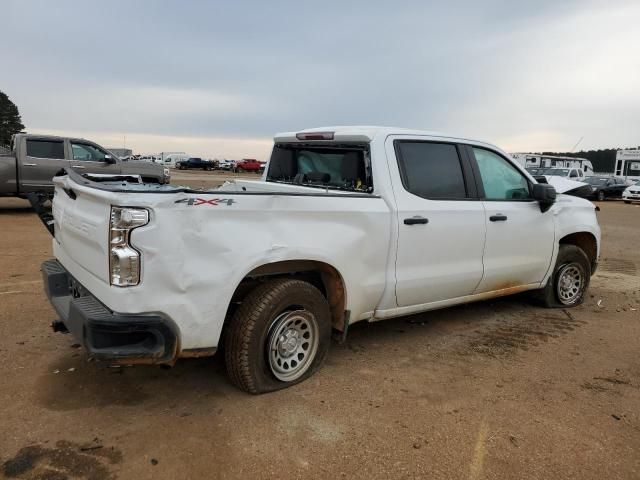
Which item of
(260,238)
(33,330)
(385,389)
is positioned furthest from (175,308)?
(33,330)

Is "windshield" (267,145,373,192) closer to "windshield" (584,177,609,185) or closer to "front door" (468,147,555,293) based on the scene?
"front door" (468,147,555,293)

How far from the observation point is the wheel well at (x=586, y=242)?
5981 millimetres

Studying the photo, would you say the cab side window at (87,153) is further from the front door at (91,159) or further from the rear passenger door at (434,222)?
the rear passenger door at (434,222)

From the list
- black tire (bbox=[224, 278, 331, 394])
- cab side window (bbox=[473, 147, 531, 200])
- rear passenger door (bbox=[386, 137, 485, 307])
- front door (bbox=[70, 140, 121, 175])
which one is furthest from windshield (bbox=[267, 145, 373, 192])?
front door (bbox=[70, 140, 121, 175])

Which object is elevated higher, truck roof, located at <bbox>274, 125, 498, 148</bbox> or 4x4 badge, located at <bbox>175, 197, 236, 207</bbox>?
truck roof, located at <bbox>274, 125, 498, 148</bbox>

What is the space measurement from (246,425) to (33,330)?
2497 millimetres

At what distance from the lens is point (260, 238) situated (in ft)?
10.5

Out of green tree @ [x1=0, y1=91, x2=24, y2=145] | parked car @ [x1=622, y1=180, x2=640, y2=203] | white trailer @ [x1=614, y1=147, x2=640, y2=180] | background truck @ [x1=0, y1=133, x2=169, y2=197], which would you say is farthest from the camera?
green tree @ [x1=0, y1=91, x2=24, y2=145]

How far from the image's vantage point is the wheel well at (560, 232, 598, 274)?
235 inches

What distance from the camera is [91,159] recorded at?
12852mm

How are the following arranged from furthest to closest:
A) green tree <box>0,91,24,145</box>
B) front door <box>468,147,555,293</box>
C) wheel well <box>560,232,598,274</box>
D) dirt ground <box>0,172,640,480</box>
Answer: green tree <box>0,91,24,145</box>, wheel well <box>560,232,598,274</box>, front door <box>468,147,555,293</box>, dirt ground <box>0,172,640,480</box>

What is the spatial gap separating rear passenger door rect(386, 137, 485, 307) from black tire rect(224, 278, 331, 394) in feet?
2.89

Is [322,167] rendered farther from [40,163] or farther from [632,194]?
[632,194]

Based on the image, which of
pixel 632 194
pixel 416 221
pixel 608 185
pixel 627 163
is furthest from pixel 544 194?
pixel 627 163
